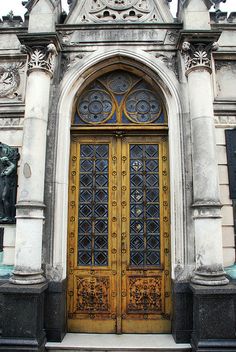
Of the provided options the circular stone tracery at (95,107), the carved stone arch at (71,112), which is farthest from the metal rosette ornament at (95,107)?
the carved stone arch at (71,112)

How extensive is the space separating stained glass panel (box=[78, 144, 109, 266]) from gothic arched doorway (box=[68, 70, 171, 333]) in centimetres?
2

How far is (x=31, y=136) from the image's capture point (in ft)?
16.4

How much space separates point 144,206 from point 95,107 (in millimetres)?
2252

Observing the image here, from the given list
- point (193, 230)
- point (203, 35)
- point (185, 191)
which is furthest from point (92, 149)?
point (203, 35)

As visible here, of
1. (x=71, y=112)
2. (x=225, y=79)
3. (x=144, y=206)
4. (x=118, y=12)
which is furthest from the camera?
(x=118, y=12)

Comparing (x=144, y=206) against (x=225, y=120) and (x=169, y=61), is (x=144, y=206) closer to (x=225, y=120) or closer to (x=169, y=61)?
(x=225, y=120)

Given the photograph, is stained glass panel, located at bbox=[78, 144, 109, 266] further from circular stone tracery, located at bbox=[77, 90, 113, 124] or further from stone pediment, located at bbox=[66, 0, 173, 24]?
stone pediment, located at bbox=[66, 0, 173, 24]

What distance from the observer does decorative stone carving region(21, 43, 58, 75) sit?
525 cm

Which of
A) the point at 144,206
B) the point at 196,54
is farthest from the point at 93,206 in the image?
the point at 196,54

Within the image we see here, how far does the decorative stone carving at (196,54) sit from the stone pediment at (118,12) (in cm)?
117

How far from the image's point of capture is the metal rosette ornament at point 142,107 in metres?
5.88

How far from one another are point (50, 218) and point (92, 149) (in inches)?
62.9

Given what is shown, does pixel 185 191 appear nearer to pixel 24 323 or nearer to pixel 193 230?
pixel 193 230

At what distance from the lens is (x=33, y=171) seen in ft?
16.2
